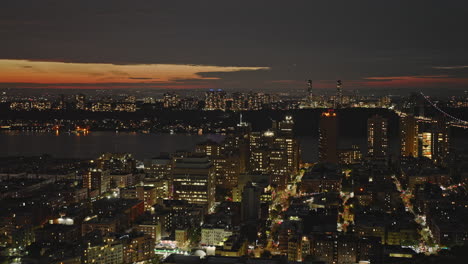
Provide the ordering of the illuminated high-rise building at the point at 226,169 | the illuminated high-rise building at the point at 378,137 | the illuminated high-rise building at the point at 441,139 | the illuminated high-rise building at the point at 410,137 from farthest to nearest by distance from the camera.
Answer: the illuminated high-rise building at the point at 410,137, the illuminated high-rise building at the point at 378,137, the illuminated high-rise building at the point at 441,139, the illuminated high-rise building at the point at 226,169

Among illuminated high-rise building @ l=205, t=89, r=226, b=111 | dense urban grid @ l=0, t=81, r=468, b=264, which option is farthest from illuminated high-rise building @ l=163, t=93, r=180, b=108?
dense urban grid @ l=0, t=81, r=468, b=264

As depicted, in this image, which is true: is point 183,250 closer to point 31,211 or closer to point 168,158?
point 31,211

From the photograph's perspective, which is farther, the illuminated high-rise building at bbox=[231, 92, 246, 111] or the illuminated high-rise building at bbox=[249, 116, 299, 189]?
the illuminated high-rise building at bbox=[231, 92, 246, 111]

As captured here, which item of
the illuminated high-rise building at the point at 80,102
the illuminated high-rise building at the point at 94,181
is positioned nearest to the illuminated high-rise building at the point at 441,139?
the illuminated high-rise building at the point at 94,181

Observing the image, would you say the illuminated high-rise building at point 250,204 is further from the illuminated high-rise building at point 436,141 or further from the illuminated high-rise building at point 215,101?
the illuminated high-rise building at point 215,101

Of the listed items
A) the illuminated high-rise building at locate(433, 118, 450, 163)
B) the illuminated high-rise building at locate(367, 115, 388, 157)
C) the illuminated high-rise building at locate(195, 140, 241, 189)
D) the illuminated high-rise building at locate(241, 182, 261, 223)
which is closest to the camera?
the illuminated high-rise building at locate(241, 182, 261, 223)

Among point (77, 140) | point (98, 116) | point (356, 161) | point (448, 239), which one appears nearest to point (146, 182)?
point (448, 239)

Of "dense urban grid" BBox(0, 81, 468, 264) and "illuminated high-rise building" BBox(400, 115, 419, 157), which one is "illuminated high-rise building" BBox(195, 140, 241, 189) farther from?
"illuminated high-rise building" BBox(400, 115, 419, 157)
